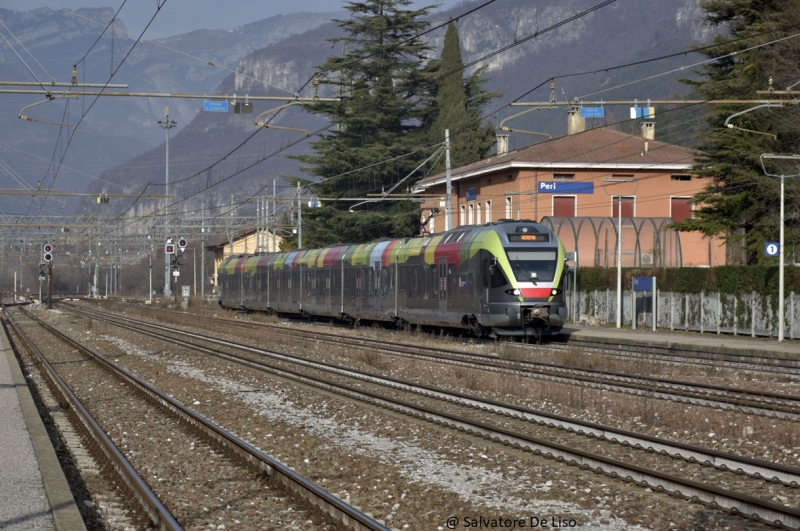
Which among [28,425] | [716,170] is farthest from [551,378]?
[716,170]

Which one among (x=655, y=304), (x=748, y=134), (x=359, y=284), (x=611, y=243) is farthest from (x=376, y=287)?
(x=611, y=243)

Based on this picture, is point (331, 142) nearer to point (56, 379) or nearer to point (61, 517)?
point (56, 379)

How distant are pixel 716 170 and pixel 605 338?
954cm

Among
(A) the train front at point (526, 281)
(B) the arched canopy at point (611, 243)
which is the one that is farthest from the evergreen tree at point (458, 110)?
(A) the train front at point (526, 281)

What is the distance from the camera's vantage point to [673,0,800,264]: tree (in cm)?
3719

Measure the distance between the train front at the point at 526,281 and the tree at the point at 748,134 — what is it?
1119 centimetres

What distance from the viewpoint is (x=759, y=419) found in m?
14.8

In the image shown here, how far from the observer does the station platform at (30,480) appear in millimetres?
8688

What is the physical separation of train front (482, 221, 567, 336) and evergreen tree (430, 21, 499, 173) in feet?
138

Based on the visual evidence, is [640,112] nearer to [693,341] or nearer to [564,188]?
[693,341]

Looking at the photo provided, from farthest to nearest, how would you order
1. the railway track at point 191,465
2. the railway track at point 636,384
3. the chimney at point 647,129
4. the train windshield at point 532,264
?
1. the chimney at point 647,129
2. the train windshield at point 532,264
3. the railway track at point 636,384
4. the railway track at point 191,465

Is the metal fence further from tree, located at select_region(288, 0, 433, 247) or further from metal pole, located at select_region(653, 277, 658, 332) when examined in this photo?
tree, located at select_region(288, 0, 433, 247)

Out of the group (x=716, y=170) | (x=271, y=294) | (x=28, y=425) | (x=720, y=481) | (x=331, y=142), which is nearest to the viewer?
(x=720, y=481)

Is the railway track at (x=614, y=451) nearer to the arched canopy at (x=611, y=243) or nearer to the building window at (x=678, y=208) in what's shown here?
the arched canopy at (x=611, y=243)
